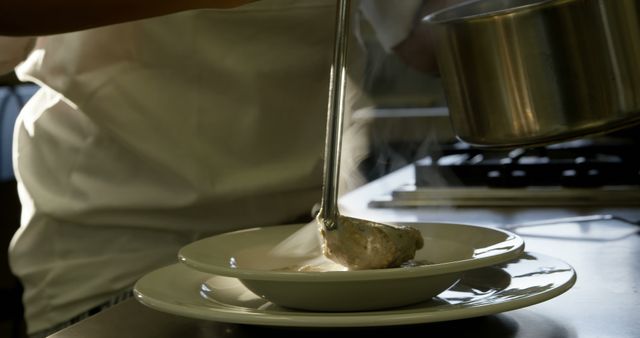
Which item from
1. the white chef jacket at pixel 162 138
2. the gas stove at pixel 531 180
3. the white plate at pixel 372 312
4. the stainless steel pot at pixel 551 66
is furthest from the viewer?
the gas stove at pixel 531 180

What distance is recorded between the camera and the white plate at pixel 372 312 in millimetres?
498

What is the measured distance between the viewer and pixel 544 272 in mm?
592

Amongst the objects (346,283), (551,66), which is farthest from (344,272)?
(551,66)

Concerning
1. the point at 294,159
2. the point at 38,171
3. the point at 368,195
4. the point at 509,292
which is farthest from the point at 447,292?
the point at 368,195

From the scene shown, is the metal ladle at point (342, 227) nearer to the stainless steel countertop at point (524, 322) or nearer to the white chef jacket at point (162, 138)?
the stainless steel countertop at point (524, 322)

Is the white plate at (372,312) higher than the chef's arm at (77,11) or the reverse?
the reverse

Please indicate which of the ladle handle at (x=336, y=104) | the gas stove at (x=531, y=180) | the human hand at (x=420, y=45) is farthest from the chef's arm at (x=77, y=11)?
the gas stove at (x=531, y=180)

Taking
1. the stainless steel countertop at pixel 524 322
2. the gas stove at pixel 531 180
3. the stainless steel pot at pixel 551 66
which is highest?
the stainless steel pot at pixel 551 66

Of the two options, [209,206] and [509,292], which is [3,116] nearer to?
[209,206]

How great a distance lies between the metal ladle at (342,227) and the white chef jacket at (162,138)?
0.33 metres

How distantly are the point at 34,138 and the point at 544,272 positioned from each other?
55 cm

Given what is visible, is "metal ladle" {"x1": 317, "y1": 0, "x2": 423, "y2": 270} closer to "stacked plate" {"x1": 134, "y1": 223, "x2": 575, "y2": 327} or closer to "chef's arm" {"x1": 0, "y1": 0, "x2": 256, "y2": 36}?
"stacked plate" {"x1": 134, "y1": 223, "x2": 575, "y2": 327}

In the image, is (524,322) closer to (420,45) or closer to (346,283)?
(346,283)

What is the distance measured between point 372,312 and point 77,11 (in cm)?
29
